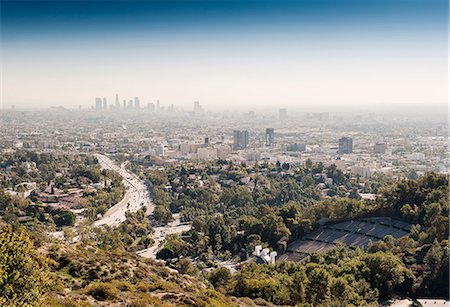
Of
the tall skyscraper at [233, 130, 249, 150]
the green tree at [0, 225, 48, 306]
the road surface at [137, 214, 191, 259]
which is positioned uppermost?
the green tree at [0, 225, 48, 306]

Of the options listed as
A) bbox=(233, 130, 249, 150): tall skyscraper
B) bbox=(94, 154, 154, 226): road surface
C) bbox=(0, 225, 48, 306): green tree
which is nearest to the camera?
bbox=(0, 225, 48, 306): green tree

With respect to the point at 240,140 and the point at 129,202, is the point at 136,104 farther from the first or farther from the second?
the point at 129,202

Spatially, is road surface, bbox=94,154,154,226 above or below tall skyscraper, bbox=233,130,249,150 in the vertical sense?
below

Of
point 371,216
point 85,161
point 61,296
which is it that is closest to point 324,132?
point 85,161

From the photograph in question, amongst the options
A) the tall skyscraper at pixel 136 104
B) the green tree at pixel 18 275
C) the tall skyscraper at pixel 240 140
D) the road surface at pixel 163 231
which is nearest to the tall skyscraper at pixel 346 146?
the tall skyscraper at pixel 240 140

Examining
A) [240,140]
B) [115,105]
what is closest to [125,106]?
[115,105]

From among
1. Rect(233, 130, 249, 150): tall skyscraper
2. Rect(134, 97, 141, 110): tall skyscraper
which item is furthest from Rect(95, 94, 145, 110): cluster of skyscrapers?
Rect(233, 130, 249, 150): tall skyscraper

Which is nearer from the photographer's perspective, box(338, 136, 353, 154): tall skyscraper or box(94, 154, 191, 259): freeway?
box(94, 154, 191, 259): freeway

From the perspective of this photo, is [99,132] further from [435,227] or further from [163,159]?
[435,227]

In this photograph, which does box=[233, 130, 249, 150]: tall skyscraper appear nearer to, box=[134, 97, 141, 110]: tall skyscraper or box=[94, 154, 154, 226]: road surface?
box=[94, 154, 154, 226]: road surface

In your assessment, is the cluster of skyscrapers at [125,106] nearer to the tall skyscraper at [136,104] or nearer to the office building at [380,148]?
the tall skyscraper at [136,104]
